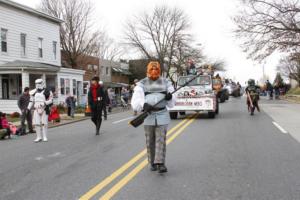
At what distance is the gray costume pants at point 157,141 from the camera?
737 centimetres

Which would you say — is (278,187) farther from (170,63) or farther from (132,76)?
(132,76)

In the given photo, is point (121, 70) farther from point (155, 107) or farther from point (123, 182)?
point (123, 182)

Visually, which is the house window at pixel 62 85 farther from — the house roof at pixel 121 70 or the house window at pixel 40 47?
the house roof at pixel 121 70

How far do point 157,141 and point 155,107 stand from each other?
57cm

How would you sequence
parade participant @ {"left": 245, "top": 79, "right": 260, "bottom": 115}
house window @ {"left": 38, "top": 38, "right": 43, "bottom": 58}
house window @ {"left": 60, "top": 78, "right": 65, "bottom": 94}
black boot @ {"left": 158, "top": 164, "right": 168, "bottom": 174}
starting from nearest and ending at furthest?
black boot @ {"left": 158, "top": 164, "right": 168, "bottom": 174} → parade participant @ {"left": 245, "top": 79, "right": 260, "bottom": 115} → house window @ {"left": 38, "top": 38, "right": 43, "bottom": 58} → house window @ {"left": 60, "top": 78, "right": 65, "bottom": 94}

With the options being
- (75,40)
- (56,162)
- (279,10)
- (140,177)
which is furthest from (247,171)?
(75,40)

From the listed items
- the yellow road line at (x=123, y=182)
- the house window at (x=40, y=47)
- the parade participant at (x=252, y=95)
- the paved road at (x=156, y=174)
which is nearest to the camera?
the yellow road line at (x=123, y=182)

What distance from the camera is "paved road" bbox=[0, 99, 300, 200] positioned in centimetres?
627

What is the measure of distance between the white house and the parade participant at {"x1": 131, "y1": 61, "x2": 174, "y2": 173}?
71.2ft

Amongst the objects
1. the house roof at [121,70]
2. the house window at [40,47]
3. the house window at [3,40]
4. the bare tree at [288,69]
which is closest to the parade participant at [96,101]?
the house window at [3,40]

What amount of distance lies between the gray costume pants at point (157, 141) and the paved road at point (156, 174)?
0.30 m

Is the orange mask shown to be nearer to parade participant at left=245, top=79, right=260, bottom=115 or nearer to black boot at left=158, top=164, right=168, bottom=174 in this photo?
black boot at left=158, top=164, right=168, bottom=174

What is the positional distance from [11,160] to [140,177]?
3883 millimetres

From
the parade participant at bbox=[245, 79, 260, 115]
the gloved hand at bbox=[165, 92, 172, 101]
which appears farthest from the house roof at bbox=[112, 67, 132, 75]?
the gloved hand at bbox=[165, 92, 172, 101]
